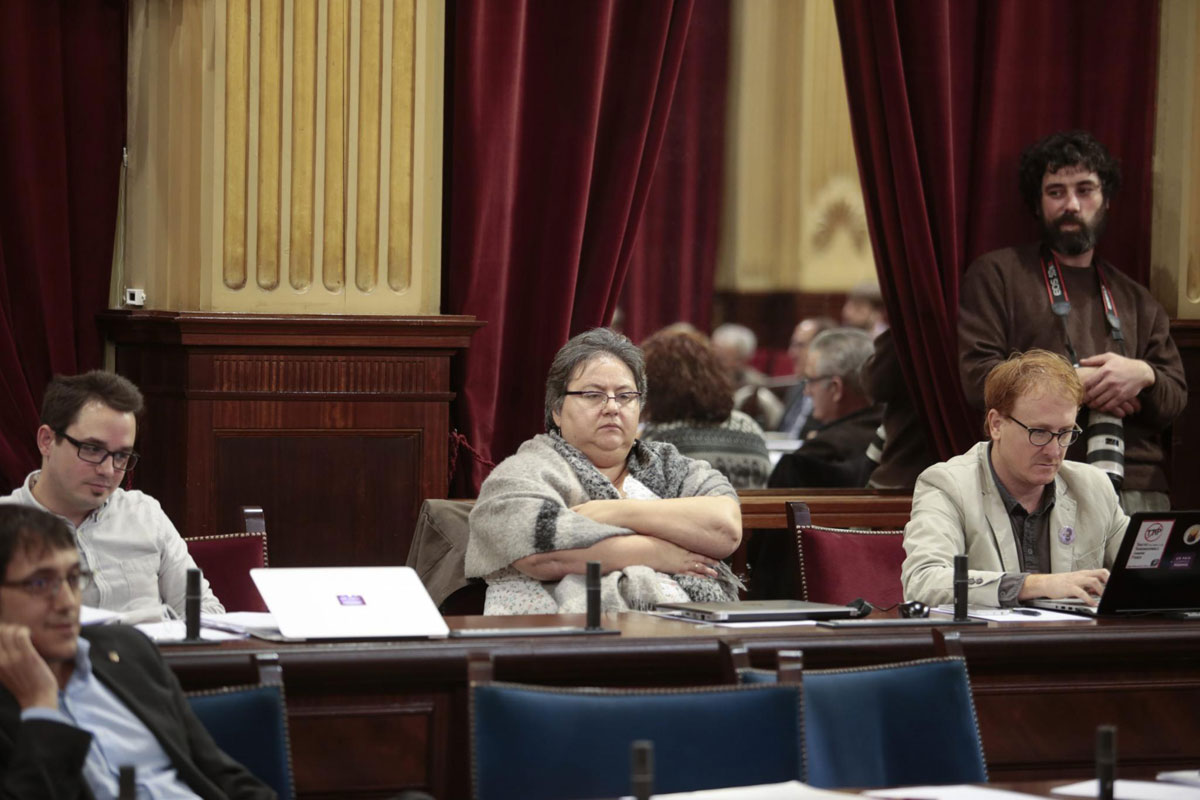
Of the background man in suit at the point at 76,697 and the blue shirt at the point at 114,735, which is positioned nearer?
the background man in suit at the point at 76,697

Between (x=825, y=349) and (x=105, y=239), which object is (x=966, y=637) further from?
(x=825, y=349)

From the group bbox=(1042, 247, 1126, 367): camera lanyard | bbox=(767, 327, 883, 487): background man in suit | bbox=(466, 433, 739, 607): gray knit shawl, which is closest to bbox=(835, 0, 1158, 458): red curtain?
bbox=(1042, 247, 1126, 367): camera lanyard

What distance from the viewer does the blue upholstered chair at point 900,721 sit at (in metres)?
2.83

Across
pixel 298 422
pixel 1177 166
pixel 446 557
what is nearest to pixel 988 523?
pixel 446 557

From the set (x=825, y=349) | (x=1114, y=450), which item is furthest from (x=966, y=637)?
(x=825, y=349)

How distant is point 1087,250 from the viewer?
548 cm

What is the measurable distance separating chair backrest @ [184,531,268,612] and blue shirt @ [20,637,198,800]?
131 centimetres

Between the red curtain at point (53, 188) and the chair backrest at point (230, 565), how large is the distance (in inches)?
42.3

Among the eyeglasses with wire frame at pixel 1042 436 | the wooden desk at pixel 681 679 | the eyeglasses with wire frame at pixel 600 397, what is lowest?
the wooden desk at pixel 681 679

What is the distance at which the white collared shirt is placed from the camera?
362cm

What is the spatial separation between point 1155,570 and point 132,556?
2.16 metres

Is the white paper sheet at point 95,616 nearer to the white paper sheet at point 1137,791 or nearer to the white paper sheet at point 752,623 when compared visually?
the white paper sheet at point 752,623

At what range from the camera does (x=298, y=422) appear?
16.1 ft

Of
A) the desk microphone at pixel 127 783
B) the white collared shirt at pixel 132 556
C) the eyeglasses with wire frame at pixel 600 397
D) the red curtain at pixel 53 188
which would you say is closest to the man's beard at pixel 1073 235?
the eyeglasses with wire frame at pixel 600 397
